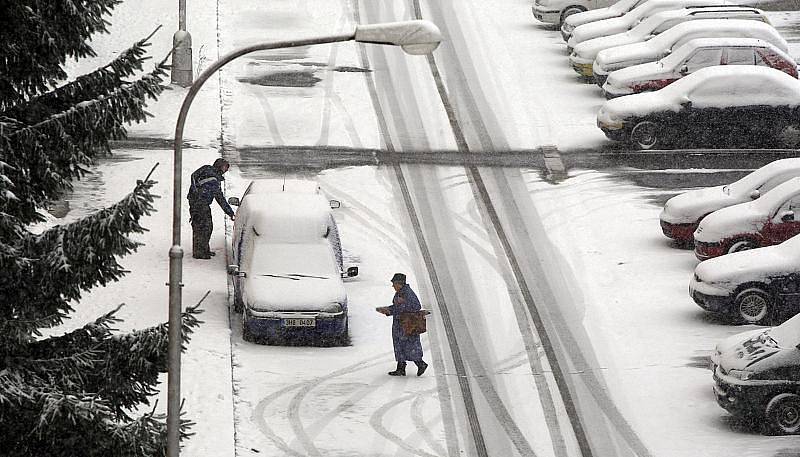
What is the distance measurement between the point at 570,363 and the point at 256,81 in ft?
46.5

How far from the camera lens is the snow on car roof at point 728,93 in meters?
27.8

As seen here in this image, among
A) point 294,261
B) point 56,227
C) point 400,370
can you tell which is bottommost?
point 400,370

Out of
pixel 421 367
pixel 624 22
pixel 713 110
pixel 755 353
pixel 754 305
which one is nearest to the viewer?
pixel 755 353

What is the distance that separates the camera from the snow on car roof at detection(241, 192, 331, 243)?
20828 millimetres

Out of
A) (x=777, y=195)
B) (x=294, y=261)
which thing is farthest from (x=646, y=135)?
(x=294, y=261)

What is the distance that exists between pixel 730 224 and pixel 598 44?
35.6 ft

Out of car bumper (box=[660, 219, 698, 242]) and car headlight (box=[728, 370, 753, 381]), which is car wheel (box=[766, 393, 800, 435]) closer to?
car headlight (box=[728, 370, 753, 381])

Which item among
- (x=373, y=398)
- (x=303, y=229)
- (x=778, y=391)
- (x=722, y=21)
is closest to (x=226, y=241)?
(x=303, y=229)

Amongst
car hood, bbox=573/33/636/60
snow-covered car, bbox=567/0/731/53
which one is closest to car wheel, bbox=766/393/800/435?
car hood, bbox=573/33/636/60

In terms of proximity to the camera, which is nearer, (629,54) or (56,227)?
(56,227)

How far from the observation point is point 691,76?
93.0 feet

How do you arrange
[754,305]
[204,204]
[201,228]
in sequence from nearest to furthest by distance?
[754,305] → [204,204] → [201,228]

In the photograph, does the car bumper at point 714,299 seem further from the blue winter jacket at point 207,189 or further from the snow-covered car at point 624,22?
the snow-covered car at point 624,22

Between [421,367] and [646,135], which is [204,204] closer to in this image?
[421,367]
